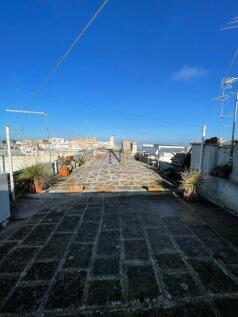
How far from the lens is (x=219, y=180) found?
172 inches

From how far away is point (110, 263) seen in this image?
2229 mm

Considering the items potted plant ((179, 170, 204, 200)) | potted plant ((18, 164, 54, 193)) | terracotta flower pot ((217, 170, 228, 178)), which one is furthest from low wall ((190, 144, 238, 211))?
potted plant ((18, 164, 54, 193))

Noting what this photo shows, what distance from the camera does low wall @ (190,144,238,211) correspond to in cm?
393

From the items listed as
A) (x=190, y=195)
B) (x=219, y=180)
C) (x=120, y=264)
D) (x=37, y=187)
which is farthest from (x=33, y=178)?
(x=219, y=180)

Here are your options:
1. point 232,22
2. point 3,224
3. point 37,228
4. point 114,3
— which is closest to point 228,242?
point 37,228

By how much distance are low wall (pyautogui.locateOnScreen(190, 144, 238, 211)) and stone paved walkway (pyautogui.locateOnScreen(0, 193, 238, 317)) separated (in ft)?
1.55

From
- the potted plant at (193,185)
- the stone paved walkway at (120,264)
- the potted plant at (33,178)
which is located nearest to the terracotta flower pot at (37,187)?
the potted plant at (33,178)

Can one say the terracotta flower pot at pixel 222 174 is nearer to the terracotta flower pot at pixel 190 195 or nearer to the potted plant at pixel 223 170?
the potted plant at pixel 223 170

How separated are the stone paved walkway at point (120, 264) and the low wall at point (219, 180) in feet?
1.55

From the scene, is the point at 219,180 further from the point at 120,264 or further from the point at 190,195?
the point at 120,264

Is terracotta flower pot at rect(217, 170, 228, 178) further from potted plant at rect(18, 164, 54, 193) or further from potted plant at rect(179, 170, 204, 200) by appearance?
potted plant at rect(18, 164, 54, 193)

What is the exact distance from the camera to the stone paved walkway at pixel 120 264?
5.41 feet

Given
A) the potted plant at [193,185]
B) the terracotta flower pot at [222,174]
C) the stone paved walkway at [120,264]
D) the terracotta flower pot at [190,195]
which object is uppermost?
the terracotta flower pot at [222,174]

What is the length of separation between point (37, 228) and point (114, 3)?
4.69 meters
